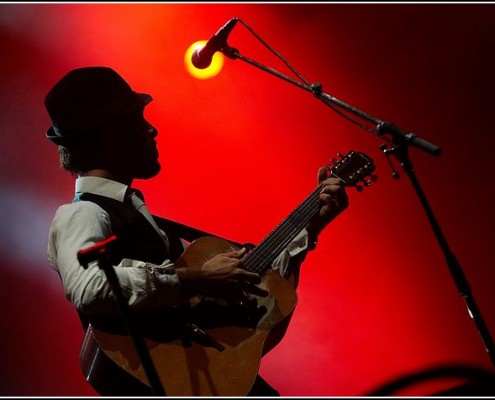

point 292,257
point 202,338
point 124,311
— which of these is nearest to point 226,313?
point 202,338

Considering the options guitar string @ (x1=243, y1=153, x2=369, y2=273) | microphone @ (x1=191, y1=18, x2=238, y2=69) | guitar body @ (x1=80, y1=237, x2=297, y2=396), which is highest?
microphone @ (x1=191, y1=18, x2=238, y2=69)

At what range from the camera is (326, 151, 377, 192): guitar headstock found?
7.88ft

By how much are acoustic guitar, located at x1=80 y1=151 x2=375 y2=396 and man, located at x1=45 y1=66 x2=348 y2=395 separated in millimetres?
43

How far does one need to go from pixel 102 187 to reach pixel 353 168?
994 mm

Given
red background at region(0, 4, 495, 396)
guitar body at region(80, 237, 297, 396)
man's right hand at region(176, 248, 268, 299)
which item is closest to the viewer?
guitar body at region(80, 237, 297, 396)

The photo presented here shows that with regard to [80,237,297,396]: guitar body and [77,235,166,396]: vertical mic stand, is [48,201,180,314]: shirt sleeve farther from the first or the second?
[77,235,166,396]: vertical mic stand

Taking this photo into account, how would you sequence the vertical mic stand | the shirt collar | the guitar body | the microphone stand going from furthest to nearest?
the shirt collar < the guitar body < the microphone stand < the vertical mic stand

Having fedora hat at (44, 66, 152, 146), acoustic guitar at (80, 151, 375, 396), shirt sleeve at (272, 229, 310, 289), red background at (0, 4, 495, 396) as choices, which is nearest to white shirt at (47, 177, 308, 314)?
acoustic guitar at (80, 151, 375, 396)

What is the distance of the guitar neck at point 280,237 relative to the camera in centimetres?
229

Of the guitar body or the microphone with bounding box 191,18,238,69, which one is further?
the microphone with bounding box 191,18,238,69

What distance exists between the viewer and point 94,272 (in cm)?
193

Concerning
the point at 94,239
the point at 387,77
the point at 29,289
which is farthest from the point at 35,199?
the point at 387,77

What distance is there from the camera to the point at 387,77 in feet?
12.0

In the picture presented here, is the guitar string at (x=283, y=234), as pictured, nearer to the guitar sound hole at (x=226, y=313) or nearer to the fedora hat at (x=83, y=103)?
the guitar sound hole at (x=226, y=313)
